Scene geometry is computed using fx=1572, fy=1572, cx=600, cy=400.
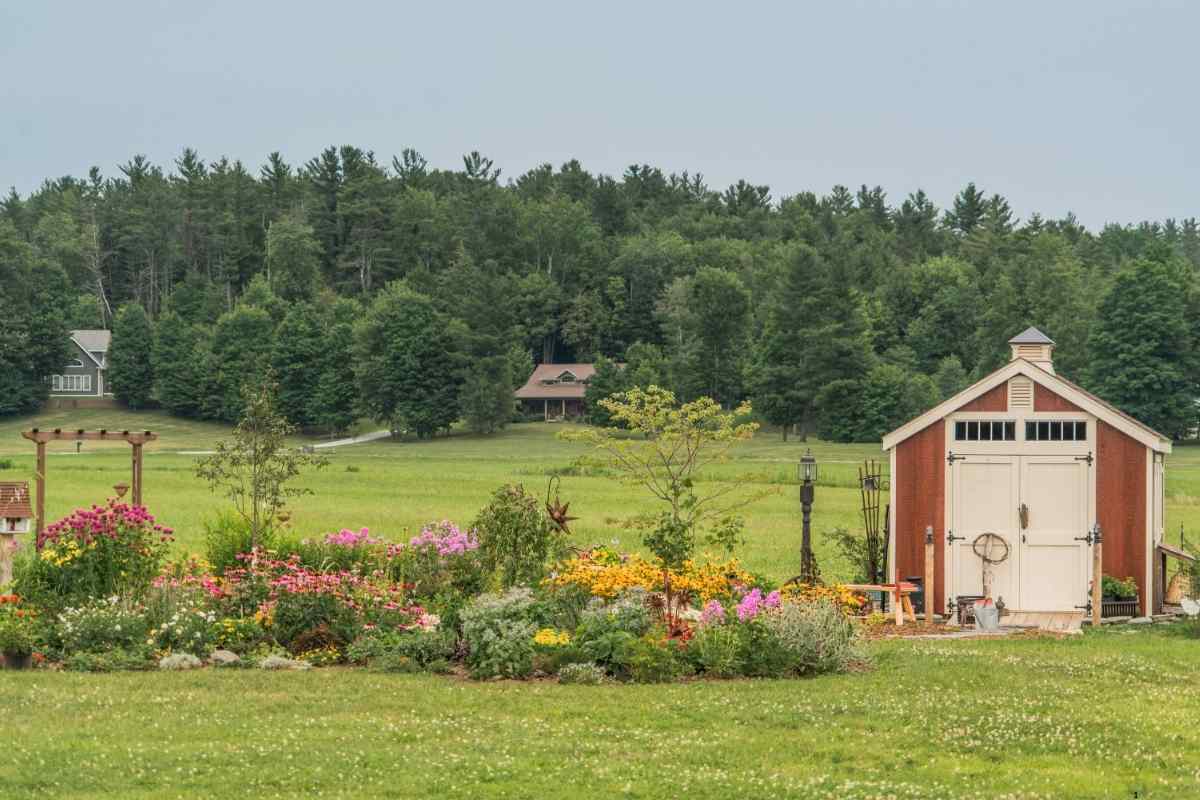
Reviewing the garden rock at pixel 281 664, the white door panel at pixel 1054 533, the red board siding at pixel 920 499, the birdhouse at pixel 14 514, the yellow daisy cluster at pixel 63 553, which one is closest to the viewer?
the garden rock at pixel 281 664

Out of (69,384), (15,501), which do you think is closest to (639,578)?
(15,501)

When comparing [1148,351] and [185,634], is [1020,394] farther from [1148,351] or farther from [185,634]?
[1148,351]

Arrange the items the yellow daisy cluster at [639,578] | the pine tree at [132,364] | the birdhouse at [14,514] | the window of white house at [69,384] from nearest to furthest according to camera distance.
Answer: the yellow daisy cluster at [639,578]
the birdhouse at [14,514]
the pine tree at [132,364]
the window of white house at [69,384]

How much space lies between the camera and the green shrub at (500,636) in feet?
56.7

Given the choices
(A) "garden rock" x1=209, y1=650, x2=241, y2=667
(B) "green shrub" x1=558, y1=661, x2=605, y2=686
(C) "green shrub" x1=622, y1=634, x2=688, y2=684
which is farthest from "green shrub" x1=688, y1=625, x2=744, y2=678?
(A) "garden rock" x1=209, y1=650, x2=241, y2=667

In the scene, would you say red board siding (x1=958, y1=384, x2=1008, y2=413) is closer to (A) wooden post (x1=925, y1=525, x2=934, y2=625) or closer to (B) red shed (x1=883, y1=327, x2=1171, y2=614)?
(B) red shed (x1=883, y1=327, x2=1171, y2=614)

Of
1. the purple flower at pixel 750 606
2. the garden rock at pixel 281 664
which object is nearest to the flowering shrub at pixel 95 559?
the garden rock at pixel 281 664

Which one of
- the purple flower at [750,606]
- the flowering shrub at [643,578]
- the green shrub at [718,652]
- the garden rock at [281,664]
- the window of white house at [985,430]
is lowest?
the garden rock at [281,664]

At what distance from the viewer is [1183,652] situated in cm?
2036

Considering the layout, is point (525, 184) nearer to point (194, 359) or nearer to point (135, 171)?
point (135, 171)

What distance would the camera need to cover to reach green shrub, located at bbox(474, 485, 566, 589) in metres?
21.5

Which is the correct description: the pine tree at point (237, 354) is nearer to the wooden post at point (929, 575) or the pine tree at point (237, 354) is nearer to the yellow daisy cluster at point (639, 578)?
the wooden post at point (929, 575)

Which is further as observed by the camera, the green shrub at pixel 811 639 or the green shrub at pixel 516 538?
the green shrub at pixel 516 538

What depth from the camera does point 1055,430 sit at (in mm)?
25906
